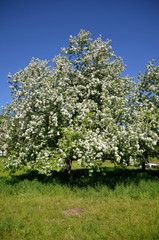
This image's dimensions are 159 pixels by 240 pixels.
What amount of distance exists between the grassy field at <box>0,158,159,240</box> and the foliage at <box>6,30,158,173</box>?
158cm

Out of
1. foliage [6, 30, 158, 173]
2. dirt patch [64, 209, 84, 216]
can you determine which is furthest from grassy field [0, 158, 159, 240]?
foliage [6, 30, 158, 173]

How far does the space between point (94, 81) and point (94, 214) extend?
10.3 metres

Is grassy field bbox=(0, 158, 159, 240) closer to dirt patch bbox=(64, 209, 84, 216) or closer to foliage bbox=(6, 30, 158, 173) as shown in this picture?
dirt patch bbox=(64, 209, 84, 216)

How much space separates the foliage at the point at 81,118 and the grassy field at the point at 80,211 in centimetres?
158

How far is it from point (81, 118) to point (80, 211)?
6.00m

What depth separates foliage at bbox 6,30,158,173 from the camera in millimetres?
12539

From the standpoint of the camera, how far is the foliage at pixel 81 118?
12.5 m

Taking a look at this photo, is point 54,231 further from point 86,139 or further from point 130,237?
→ point 86,139

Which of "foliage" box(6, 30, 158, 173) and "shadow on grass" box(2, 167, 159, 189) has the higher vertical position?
"foliage" box(6, 30, 158, 173)

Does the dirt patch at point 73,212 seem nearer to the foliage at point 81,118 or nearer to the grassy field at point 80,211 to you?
the grassy field at point 80,211

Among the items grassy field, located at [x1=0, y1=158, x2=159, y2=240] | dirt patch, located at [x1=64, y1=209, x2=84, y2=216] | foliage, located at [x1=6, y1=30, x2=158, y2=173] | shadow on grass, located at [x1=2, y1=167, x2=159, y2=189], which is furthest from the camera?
shadow on grass, located at [x1=2, y1=167, x2=159, y2=189]

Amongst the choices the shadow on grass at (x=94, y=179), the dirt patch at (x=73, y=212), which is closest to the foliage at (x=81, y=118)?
the shadow on grass at (x=94, y=179)

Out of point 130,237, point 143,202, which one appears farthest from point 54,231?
point 143,202

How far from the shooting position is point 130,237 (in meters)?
6.79
